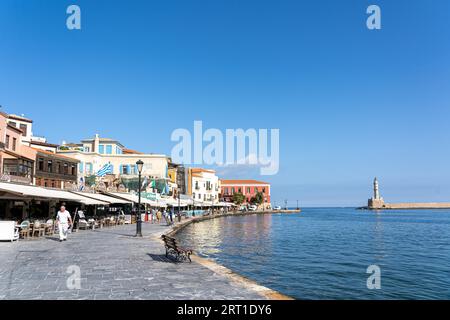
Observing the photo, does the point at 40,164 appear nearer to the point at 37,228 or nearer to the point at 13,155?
the point at 13,155

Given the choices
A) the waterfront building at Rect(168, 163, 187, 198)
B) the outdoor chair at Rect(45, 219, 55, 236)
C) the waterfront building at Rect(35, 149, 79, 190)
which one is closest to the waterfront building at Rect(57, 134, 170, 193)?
the waterfront building at Rect(35, 149, 79, 190)

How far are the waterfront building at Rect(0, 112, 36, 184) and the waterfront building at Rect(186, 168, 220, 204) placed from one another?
5169 cm

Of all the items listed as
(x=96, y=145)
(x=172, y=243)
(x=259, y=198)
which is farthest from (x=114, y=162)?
(x=259, y=198)

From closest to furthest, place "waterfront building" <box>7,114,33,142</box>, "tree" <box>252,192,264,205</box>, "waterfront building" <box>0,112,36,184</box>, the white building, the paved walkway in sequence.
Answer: the paved walkway → "waterfront building" <box>0,112,36,184</box> → "waterfront building" <box>7,114,33,142</box> → the white building → "tree" <box>252,192,264,205</box>

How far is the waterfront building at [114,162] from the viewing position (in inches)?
1922

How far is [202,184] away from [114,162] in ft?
125

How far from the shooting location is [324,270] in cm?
1576

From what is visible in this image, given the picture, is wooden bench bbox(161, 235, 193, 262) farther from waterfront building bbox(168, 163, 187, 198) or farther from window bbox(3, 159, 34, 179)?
waterfront building bbox(168, 163, 187, 198)

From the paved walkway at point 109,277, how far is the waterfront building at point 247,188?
113m

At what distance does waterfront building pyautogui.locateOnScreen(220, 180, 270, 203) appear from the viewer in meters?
126

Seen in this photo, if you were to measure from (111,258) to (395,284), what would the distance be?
10518 mm

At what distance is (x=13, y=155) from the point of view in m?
29.6

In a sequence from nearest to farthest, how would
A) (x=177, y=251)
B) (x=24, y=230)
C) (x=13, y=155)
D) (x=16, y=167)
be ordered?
(x=177, y=251) < (x=24, y=230) < (x=13, y=155) < (x=16, y=167)
